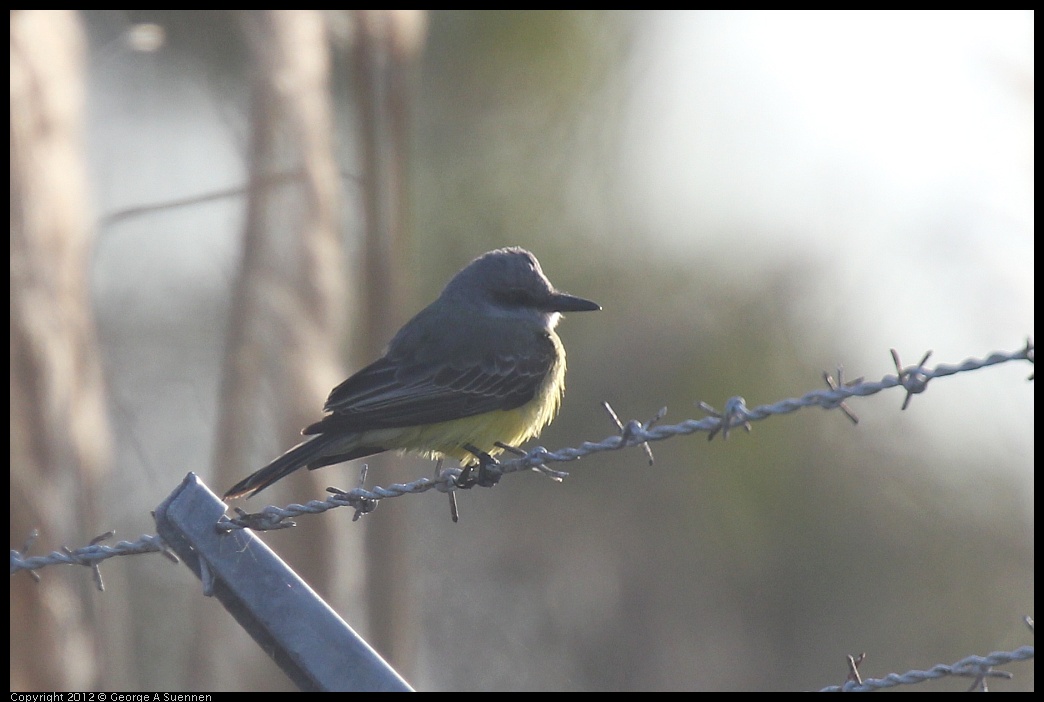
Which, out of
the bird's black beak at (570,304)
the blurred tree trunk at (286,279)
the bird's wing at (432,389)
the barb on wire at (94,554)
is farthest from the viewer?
the blurred tree trunk at (286,279)

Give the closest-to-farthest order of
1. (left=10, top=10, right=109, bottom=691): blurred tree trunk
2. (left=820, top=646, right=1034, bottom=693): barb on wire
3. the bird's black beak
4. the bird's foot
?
1. (left=820, top=646, right=1034, bottom=693): barb on wire
2. the bird's foot
3. the bird's black beak
4. (left=10, top=10, right=109, bottom=691): blurred tree trunk

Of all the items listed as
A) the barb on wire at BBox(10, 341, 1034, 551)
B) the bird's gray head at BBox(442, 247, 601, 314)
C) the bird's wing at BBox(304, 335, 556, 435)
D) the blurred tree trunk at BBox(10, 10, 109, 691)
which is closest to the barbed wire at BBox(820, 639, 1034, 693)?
the barb on wire at BBox(10, 341, 1034, 551)

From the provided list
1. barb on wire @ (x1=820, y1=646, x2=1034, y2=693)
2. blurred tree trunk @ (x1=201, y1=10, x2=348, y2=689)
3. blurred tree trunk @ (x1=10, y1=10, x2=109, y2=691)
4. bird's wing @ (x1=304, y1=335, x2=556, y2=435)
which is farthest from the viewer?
blurred tree trunk @ (x1=201, y1=10, x2=348, y2=689)

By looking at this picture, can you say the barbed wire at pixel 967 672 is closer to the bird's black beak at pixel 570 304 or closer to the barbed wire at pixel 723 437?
the barbed wire at pixel 723 437

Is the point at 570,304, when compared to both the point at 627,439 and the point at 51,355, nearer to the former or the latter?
the point at 627,439

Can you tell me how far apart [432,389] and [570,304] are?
952 mm

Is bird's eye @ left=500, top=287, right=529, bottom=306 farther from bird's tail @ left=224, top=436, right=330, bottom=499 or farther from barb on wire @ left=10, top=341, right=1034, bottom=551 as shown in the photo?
barb on wire @ left=10, top=341, right=1034, bottom=551

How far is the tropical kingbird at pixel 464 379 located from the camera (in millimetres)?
5074

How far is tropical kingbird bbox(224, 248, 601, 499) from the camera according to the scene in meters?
5.07

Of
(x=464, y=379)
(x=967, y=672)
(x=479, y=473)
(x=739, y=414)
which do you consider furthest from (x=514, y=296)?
(x=967, y=672)

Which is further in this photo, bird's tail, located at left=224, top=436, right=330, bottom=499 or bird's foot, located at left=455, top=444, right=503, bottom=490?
bird's foot, located at left=455, top=444, right=503, bottom=490

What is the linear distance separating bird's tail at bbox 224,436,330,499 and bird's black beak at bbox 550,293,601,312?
1538mm

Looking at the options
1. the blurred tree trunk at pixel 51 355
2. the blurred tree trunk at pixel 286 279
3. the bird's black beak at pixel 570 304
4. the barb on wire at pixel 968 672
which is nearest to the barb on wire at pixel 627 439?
the barb on wire at pixel 968 672
